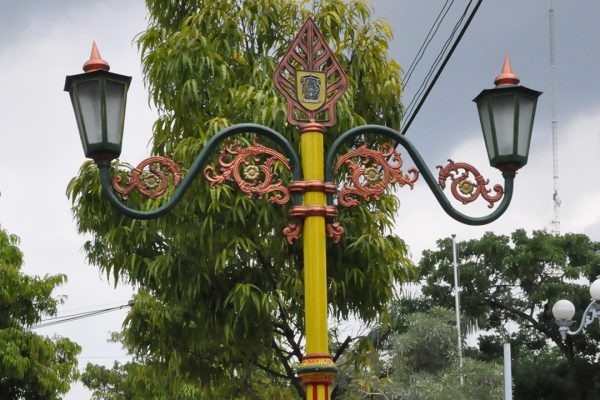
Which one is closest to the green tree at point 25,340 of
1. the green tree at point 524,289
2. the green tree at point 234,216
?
the green tree at point 234,216

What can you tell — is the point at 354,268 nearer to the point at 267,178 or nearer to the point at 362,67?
the point at 362,67

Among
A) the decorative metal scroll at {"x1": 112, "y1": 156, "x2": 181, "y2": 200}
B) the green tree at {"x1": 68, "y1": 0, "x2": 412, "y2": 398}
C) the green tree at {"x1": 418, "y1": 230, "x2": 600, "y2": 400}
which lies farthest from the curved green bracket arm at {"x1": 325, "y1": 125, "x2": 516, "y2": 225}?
the green tree at {"x1": 418, "y1": 230, "x2": 600, "y2": 400}

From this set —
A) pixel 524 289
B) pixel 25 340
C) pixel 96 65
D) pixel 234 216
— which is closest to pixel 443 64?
pixel 234 216

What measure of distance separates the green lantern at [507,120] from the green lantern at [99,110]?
1876mm

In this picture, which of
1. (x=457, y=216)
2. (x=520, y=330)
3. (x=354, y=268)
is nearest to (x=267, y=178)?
→ (x=457, y=216)

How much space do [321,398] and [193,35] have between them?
7841mm

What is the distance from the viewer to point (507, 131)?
7.38 meters

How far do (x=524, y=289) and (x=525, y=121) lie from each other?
3647 centimetres

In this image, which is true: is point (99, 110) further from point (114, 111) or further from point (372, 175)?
point (372, 175)

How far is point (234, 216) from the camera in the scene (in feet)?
43.9

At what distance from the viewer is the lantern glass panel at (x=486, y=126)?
7375mm

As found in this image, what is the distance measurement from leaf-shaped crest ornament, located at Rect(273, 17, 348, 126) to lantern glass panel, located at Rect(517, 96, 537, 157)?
97 cm

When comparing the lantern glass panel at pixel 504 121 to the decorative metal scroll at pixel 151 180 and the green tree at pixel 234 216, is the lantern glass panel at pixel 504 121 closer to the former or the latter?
the decorative metal scroll at pixel 151 180

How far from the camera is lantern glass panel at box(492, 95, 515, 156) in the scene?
7348 millimetres
